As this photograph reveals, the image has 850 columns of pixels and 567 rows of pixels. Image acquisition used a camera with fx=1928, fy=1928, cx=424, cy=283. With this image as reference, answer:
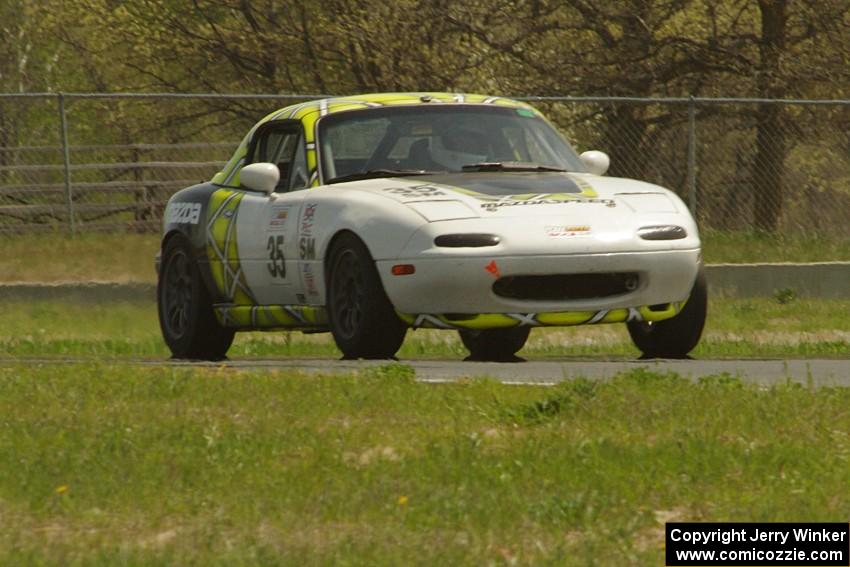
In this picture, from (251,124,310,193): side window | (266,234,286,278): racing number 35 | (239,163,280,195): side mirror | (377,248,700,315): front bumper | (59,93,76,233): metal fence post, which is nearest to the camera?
(377,248,700,315): front bumper

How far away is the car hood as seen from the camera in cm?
1073

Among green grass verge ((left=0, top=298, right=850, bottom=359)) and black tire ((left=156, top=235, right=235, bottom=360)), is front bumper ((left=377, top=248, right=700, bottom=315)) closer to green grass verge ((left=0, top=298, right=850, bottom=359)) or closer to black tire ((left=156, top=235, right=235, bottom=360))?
green grass verge ((left=0, top=298, right=850, bottom=359))

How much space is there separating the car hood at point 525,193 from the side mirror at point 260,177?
22.9 inches

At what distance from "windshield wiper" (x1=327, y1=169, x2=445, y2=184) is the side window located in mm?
292

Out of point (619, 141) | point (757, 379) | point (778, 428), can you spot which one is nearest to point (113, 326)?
point (619, 141)

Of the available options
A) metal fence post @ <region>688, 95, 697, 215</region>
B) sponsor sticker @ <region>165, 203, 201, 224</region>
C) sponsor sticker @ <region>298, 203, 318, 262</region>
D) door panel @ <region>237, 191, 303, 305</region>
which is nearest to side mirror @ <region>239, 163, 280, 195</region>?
door panel @ <region>237, 191, 303, 305</region>

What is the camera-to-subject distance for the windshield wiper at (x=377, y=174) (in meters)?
11.6

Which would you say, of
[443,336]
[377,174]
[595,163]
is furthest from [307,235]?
[443,336]

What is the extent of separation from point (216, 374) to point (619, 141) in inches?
469

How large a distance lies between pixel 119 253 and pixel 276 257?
32.1ft

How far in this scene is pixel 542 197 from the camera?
35.7ft

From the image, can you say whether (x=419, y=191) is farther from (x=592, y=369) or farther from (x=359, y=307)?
(x=592, y=369)

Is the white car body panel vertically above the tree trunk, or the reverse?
the white car body panel

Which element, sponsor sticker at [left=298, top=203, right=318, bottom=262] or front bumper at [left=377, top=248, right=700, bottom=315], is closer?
front bumper at [left=377, top=248, right=700, bottom=315]
